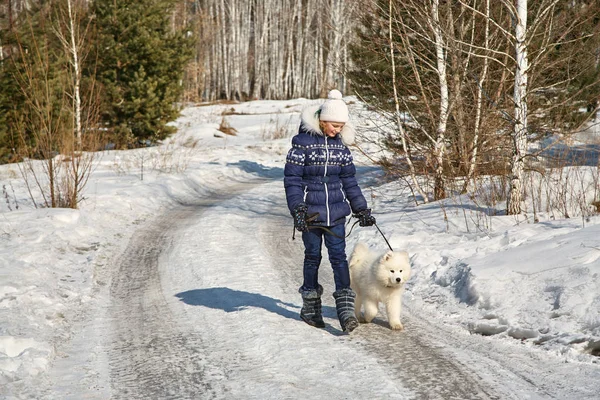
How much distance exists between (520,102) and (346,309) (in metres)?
4.84

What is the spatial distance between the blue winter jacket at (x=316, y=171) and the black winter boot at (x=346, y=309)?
2.17 feet

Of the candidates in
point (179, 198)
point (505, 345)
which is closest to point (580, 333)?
point (505, 345)

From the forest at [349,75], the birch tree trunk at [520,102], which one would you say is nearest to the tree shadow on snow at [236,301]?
the birch tree trunk at [520,102]

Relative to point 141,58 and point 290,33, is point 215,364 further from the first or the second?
point 290,33

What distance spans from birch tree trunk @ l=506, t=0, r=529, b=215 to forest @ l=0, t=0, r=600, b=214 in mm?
22

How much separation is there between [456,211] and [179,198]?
7.11m

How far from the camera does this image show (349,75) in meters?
15.1

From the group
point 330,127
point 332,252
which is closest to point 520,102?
point 330,127

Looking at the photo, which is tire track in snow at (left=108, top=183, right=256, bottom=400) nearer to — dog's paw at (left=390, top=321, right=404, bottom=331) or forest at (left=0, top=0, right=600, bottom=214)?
dog's paw at (left=390, top=321, right=404, bottom=331)

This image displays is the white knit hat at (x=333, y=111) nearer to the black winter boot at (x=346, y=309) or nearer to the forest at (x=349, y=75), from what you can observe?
the black winter boot at (x=346, y=309)

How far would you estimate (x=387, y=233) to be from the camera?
958 centimetres

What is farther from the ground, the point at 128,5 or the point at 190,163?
the point at 128,5

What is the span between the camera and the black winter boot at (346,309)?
17.5 feet

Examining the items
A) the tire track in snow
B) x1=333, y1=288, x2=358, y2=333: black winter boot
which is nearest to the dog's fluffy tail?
x1=333, y1=288, x2=358, y2=333: black winter boot
